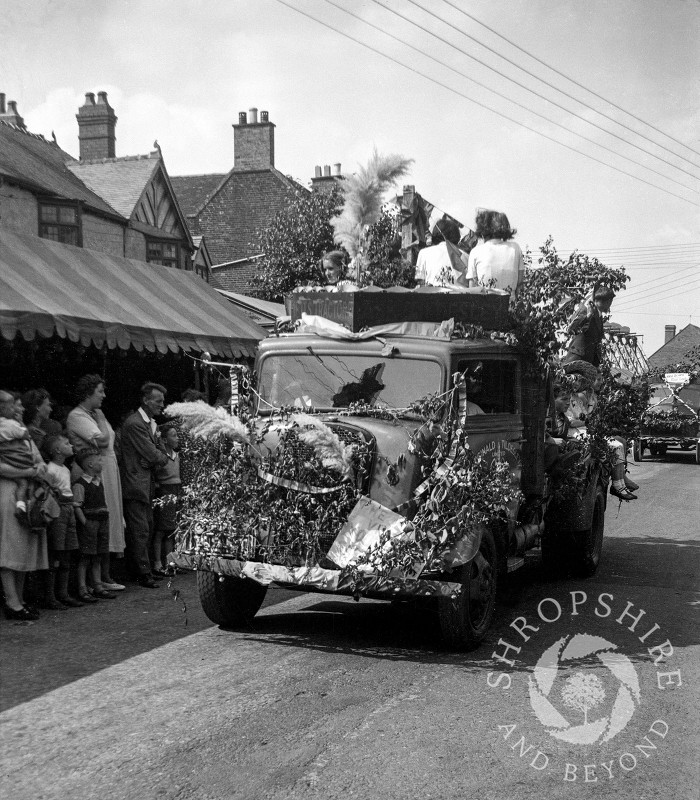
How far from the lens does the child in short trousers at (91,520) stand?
325 inches

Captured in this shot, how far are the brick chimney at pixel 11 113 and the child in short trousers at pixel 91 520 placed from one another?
18.7 m

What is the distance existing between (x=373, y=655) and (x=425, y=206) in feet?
14.6

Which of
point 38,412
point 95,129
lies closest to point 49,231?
point 95,129

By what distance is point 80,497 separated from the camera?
824 centimetres

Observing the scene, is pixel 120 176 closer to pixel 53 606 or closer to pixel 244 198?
pixel 244 198

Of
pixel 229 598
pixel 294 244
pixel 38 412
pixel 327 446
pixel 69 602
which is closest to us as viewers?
pixel 327 446

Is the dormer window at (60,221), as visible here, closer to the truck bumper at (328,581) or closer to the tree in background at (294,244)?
the tree in background at (294,244)

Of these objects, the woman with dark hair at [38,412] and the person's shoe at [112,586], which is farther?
the person's shoe at [112,586]

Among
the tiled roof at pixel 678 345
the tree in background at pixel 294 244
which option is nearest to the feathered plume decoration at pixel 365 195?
the tree in background at pixel 294 244

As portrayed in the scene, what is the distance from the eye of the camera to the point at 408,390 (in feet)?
23.2

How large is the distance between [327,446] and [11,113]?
23618 mm

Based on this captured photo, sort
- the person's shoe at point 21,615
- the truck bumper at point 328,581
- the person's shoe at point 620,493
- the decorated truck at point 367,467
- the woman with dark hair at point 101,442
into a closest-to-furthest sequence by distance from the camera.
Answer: the truck bumper at point 328,581
the decorated truck at point 367,467
the person's shoe at point 21,615
the woman with dark hair at point 101,442
the person's shoe at point 620,493

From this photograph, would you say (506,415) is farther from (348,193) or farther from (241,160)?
(241,160)

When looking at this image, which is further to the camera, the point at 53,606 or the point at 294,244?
the point at 294,244
